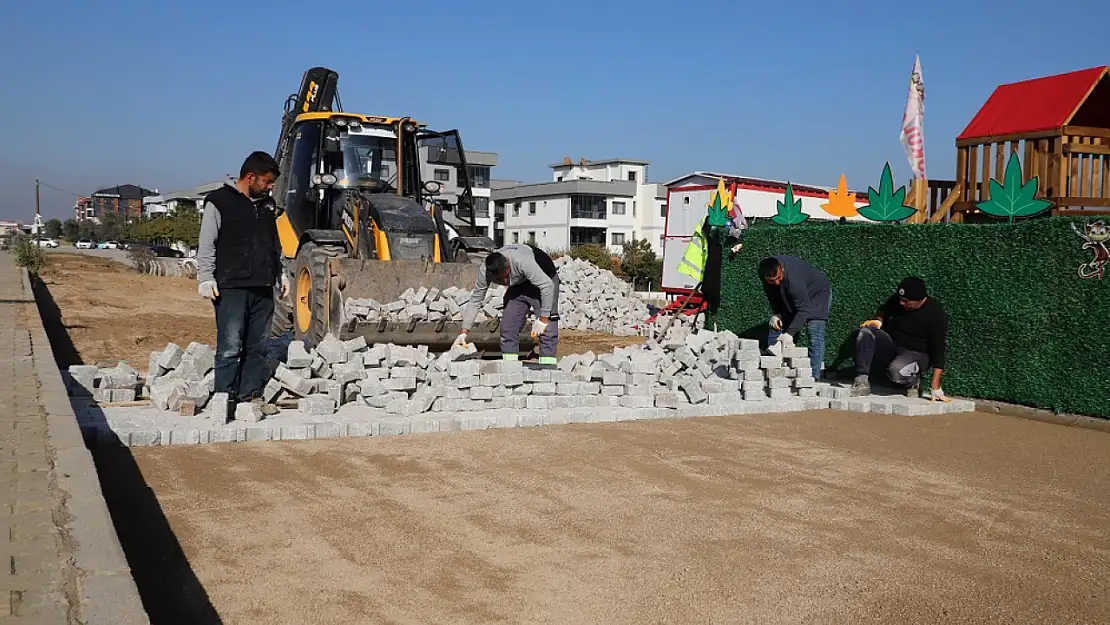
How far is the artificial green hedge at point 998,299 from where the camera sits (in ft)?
27.1

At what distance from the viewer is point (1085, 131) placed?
37.6ft

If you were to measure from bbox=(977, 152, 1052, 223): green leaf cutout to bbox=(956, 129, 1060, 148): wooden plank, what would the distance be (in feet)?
8.34

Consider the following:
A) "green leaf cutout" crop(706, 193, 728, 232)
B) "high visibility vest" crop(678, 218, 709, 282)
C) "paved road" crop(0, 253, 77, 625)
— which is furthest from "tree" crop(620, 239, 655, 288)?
"paved road" crop(0, 253, 77, 625)

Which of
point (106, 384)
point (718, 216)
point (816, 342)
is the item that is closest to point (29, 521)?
point (106, 384)

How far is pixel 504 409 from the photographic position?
783 centimetres

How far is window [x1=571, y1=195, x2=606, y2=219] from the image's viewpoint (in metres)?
58.0

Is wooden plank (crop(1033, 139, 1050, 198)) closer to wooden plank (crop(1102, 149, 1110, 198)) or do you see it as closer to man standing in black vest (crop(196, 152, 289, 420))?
wooden plank (crop(1102, 149, 1110, 198))

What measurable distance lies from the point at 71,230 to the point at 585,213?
7644 centimetres

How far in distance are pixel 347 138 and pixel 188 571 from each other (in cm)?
860

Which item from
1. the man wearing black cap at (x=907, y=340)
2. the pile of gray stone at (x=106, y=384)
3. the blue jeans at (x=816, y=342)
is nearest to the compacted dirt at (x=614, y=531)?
the pile of gray stone at (x=106, y=384)

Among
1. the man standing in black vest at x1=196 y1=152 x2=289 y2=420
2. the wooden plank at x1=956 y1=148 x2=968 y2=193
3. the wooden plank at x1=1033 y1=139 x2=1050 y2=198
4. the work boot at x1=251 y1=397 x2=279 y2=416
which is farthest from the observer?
the wooden plank at x1=956 y1=148 x2=968 y2=193

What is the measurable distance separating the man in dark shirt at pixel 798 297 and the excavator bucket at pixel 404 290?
2.81 meters

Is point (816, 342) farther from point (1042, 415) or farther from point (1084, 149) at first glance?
point (1084, 149)

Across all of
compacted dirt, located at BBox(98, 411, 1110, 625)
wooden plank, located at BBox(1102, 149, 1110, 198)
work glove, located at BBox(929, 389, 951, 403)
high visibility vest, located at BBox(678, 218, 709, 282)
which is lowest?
compacted dirt, located at BBox(98, 411, 1110, 625)
